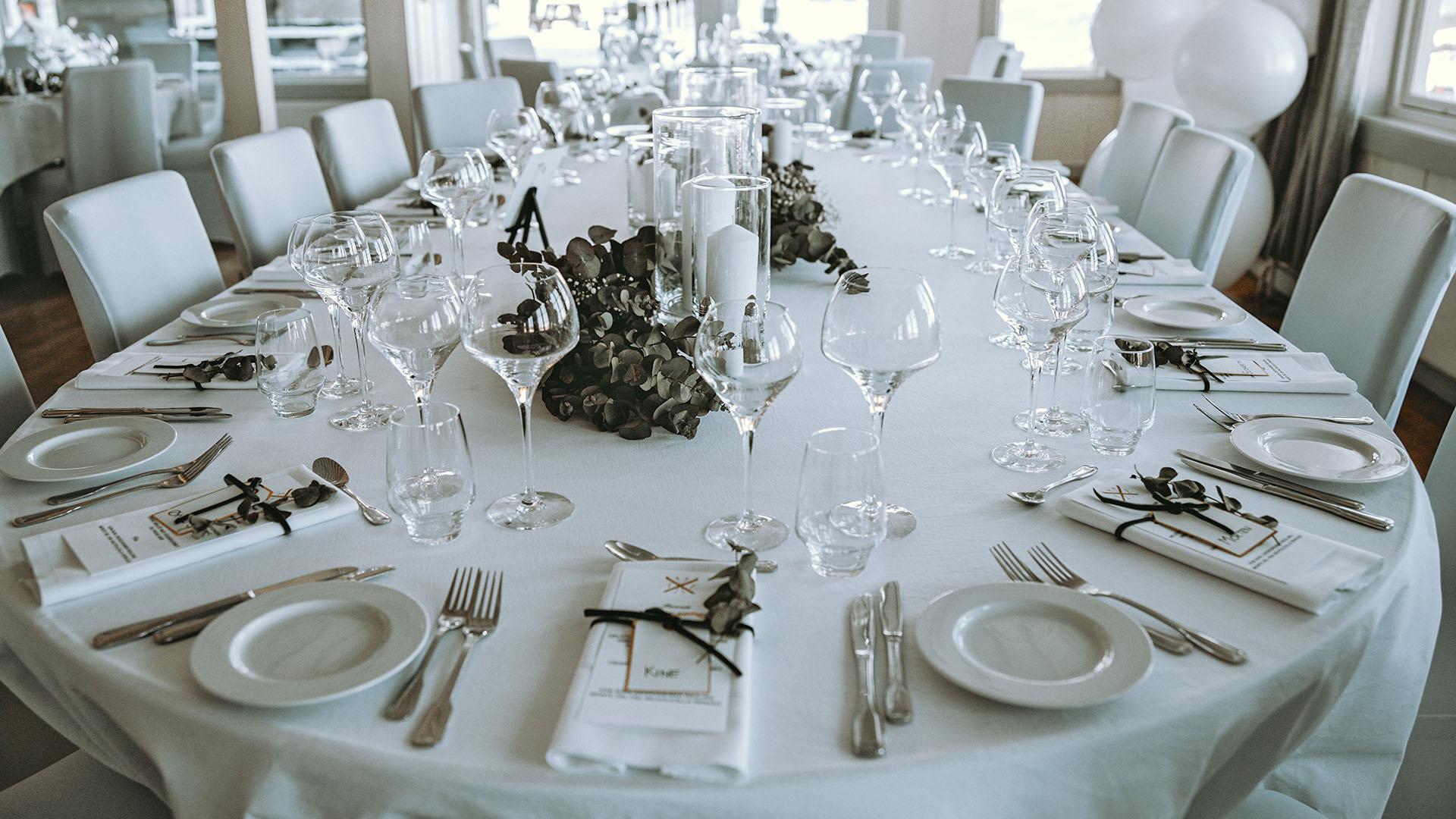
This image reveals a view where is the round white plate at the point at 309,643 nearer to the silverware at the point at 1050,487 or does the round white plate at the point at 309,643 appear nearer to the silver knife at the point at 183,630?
the silver knife at the point at 183,630

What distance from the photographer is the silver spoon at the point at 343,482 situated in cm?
120

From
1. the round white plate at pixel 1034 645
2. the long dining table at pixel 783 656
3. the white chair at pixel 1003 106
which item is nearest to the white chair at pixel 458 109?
the white chair at pixel 1003 106

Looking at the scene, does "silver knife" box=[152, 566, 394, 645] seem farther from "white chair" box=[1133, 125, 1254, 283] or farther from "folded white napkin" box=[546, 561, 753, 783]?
"white chair" box=[1133, 125, 1254, 283]

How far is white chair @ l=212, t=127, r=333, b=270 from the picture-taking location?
255 centimetres

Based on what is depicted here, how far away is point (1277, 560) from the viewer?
107cm

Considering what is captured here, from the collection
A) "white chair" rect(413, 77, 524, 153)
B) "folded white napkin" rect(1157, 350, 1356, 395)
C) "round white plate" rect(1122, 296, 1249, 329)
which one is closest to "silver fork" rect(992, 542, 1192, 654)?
"folded white napkin" rect(1157, 350, 1356, 395)

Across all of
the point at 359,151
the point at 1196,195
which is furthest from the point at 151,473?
the point at 1196,195

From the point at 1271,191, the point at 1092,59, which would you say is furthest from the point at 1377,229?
the point at 1092,59

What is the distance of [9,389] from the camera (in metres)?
1.71

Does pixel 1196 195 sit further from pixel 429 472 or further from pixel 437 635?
pixel 437 635

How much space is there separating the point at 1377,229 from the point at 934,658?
1479mm

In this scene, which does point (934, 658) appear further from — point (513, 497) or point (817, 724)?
point (513, 497)

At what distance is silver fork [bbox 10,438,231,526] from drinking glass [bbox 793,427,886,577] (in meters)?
0.73

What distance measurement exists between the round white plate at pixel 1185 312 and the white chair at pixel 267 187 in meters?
1.73
